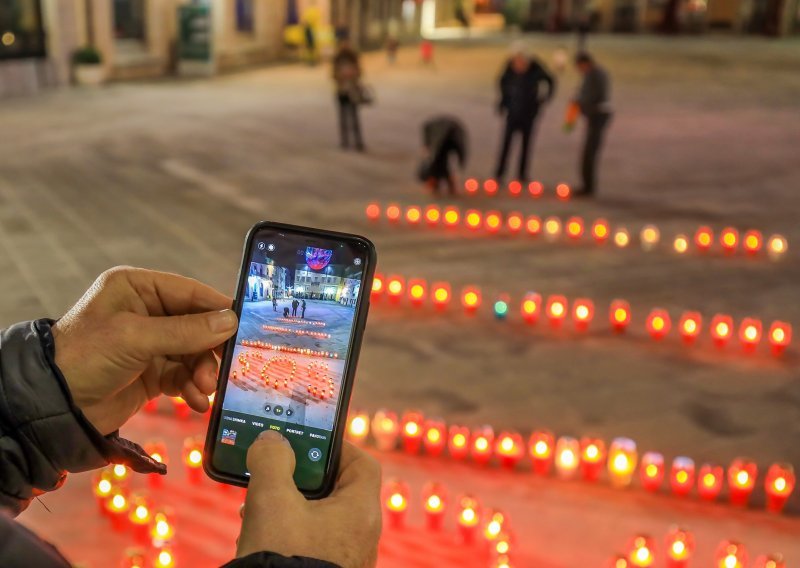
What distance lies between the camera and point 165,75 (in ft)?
74.9

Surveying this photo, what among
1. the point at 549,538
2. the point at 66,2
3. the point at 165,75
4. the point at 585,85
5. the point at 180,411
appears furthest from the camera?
the point at 165,75

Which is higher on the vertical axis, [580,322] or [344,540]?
[344,540]

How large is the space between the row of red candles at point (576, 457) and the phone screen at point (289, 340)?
2.66 metres

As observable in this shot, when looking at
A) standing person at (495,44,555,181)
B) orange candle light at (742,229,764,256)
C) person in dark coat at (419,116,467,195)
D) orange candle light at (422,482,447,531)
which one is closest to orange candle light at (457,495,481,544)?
orange candle light at (422,482,447,531)

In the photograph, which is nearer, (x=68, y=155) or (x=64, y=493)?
(x=64, y=493)

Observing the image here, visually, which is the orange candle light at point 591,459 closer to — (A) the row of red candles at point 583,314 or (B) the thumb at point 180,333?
(A) the row of red candles at point 583,314

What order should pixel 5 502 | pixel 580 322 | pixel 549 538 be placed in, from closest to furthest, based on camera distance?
pixel 5 502 < pixel 549 538 < pixel 580 322

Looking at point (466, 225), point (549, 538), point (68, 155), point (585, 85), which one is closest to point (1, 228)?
point (68, 155)

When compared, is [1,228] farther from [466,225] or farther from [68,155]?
[466,225]

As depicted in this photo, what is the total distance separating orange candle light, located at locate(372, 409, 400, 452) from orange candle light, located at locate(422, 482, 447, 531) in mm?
700

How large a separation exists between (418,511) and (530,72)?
23.8 ft

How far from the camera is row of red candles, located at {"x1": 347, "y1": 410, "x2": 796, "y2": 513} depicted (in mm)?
4449

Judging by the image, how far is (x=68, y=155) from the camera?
12.7 meters

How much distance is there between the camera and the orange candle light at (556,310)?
263 inches
